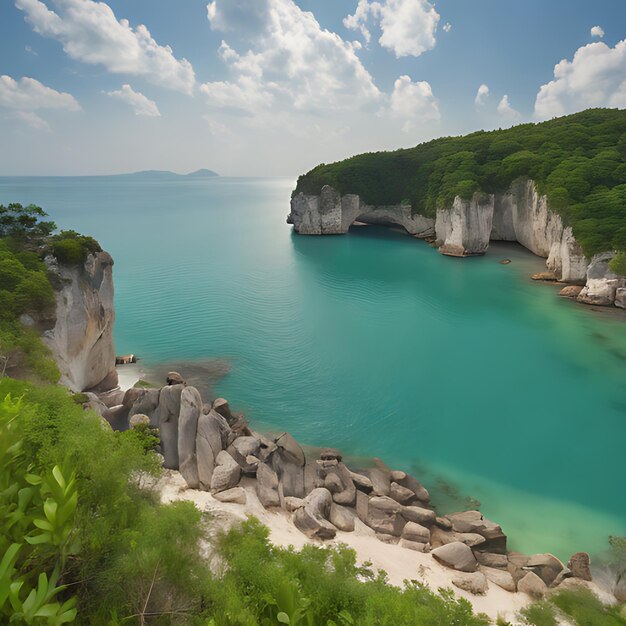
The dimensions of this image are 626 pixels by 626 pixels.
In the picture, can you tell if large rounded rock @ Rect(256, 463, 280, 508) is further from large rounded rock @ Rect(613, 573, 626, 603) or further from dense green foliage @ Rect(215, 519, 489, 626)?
large rounded rock @ Rect(613, 573, 626, 603)

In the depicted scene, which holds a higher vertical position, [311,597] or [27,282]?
[27,282]

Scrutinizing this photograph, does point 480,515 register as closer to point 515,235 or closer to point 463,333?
point 463,333

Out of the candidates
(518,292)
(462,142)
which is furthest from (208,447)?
(462,142)

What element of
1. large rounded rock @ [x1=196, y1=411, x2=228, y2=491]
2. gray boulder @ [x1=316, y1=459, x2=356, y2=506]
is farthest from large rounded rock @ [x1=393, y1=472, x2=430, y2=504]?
large rounded rock @ [x1=196, y1=411, x2=228, y2=491]

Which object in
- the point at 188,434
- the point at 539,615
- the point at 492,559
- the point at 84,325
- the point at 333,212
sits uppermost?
the point at 333,212

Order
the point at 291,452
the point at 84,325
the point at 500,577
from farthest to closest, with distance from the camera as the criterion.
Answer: the point at 84,325 → the point at 291,452 → the point at 500,577

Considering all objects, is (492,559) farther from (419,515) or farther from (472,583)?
(419,515)

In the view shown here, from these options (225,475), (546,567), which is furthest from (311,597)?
(546,567)
